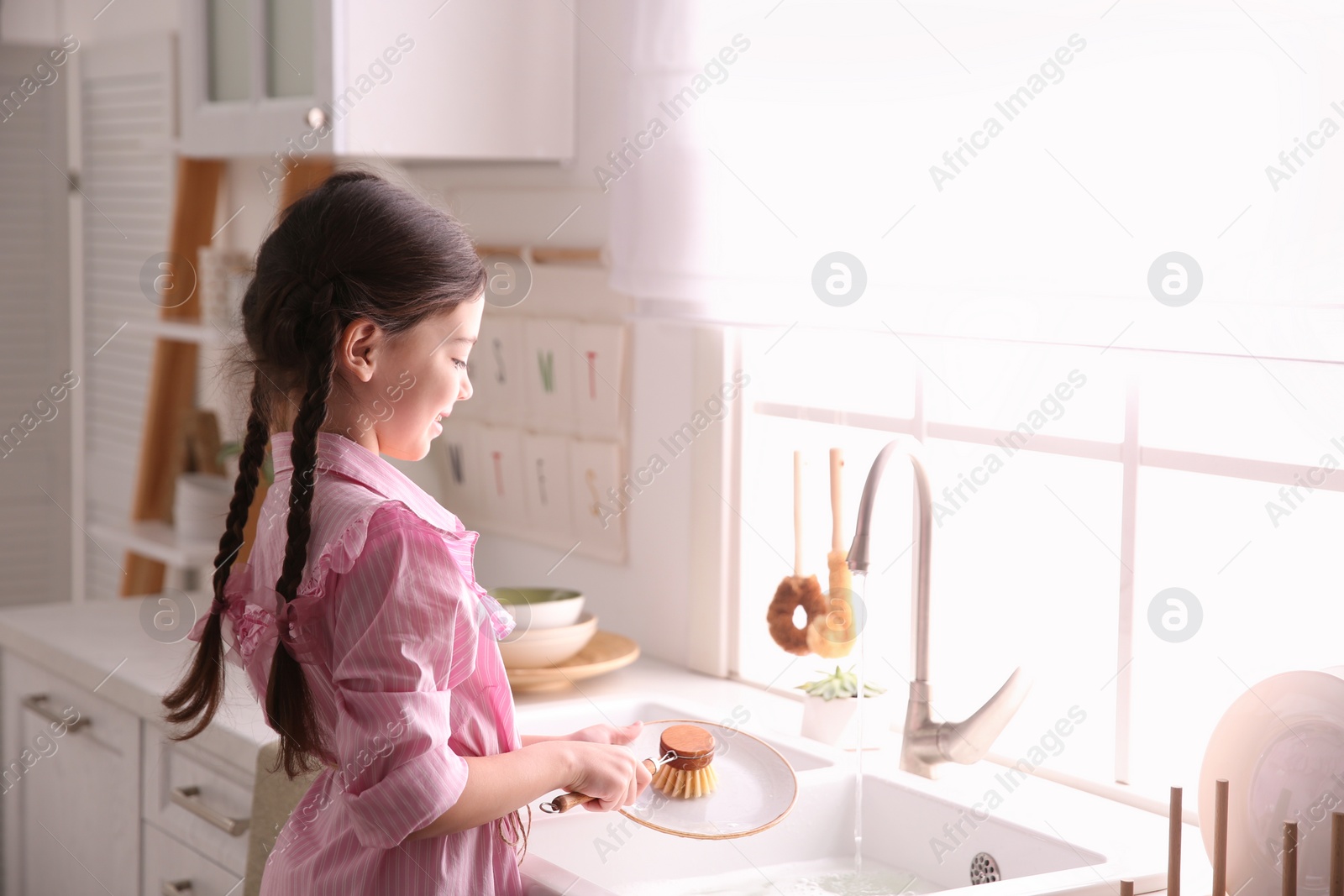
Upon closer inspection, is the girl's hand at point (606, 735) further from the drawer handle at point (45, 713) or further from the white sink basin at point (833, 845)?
the drawer handle at point (45, 713)

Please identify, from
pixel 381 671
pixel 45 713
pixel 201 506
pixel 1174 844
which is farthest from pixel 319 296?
pixel 201 506

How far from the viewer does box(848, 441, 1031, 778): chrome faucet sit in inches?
54.4

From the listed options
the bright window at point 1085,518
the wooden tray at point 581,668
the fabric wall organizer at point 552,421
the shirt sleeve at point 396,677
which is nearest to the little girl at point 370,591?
the shirt sleeve at point 396,677

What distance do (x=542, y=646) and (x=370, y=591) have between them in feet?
2.65

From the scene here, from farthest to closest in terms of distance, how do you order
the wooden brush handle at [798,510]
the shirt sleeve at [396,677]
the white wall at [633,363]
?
the white wall at [633,363] < the wooden brush handle at [798,510] < the shirt sleeve at [396,677]

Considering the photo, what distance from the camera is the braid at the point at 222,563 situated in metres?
1.08

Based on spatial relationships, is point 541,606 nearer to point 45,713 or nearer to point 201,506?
point 45,713

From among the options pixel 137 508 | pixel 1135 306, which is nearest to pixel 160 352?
pixel 137 508

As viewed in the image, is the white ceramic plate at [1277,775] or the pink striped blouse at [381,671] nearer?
the pink striped blouse at [381,671]

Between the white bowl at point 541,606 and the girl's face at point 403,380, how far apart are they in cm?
70

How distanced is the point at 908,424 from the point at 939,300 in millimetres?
247

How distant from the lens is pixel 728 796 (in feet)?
4.10

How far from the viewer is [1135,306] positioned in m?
1.24

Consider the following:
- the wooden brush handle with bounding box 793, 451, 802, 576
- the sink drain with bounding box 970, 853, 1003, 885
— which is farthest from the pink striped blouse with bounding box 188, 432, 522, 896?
the wooden brush handle with bounding box 793, 451, 802, 576
